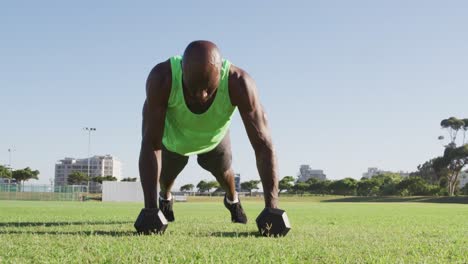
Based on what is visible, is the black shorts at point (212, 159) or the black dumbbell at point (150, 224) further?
the black shorts at point (212, 159)

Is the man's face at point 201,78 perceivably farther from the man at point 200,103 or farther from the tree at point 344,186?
the tree at point 344,186

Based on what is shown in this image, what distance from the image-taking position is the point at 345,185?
3935 inches

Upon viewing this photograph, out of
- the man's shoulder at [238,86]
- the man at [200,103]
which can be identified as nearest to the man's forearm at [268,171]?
the man at [200,103]

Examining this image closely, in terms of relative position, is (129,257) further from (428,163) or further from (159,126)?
(428,163)

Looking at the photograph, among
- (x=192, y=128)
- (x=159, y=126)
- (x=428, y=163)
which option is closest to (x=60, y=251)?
(x=159, y=126)

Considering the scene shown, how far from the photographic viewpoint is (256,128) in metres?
4.55

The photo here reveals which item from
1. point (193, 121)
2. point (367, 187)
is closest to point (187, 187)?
point (367, 187)

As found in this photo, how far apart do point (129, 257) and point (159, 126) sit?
188 cm

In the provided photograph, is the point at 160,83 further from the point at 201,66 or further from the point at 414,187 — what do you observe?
the point at 414,187

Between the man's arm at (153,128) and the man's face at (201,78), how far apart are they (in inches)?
10.7

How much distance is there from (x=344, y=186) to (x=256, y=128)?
9863 centimetres

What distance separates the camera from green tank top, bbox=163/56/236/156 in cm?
456

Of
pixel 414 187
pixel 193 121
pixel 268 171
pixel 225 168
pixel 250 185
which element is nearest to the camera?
pixel 268 171

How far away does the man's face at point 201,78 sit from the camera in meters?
4.01
